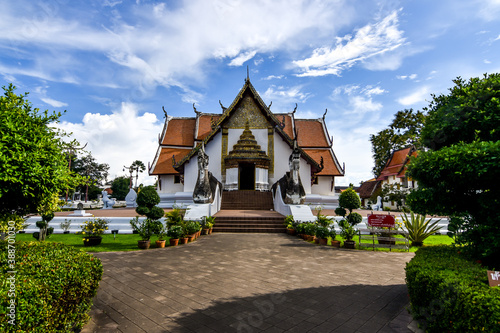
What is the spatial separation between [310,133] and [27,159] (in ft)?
71.6

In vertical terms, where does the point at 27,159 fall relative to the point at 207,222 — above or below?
above

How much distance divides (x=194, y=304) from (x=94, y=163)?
62.6m

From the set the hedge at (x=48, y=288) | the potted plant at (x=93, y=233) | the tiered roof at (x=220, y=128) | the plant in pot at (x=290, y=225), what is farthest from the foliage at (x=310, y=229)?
the tiered roof at (x=220, y=128)

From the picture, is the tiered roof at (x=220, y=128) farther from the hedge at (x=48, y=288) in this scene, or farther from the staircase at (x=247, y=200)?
the hedge at (x=48, y=288)

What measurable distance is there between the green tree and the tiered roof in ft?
50.3

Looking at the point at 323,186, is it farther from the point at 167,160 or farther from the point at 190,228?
the point at 190,228

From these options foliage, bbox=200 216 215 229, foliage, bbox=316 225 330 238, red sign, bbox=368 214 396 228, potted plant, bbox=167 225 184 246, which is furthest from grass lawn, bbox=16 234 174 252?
red sign, bbox=368 214 396 228

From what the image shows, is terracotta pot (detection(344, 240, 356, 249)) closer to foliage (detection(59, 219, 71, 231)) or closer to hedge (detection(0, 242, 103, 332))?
hedge (detection(0, 242, 103, 332))

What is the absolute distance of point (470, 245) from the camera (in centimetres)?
405

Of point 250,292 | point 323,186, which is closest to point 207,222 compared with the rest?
point 250,292

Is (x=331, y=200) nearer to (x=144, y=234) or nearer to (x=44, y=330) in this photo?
(x=144, y=234)

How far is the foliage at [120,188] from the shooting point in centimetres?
5517

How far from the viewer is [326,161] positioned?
22.2 metres

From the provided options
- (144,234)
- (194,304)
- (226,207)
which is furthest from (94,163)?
(194,304)
